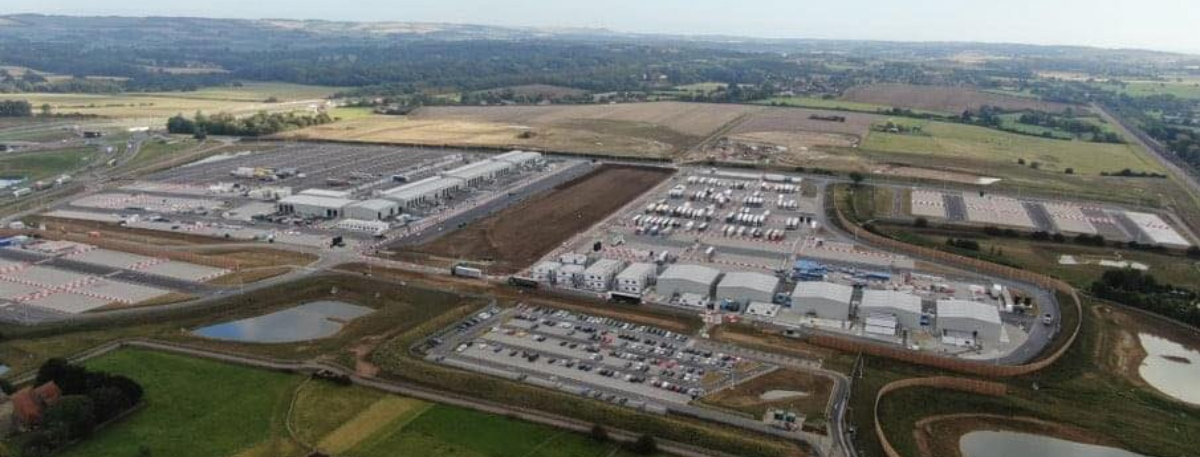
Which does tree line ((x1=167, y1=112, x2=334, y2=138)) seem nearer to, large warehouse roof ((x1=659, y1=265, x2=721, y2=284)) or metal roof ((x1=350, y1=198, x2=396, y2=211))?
metal roof ((x1=350, y1=198, x2=396, y2=211))

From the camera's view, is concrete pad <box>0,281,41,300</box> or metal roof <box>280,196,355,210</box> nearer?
concrete pad <box>0,281,41,300</box>

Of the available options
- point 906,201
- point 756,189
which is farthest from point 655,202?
point 906,201

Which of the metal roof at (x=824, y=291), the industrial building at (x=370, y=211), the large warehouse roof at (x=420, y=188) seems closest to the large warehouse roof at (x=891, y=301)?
the metal roof at (x=824, y=291)

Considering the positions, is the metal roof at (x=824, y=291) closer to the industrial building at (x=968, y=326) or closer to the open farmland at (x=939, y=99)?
the industrial building at (x=968, y=326)

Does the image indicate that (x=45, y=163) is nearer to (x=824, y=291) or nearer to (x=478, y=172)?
(x=478, y=172)

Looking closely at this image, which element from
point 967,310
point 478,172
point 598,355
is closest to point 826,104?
point 478,172

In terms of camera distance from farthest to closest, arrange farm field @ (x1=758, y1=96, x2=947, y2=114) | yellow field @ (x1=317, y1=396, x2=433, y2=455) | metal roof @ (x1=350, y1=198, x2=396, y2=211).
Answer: farm field @ (x1=758, y1=96, x2=947, y2=114)
metal roof @ (x1=350, y1=198, x2=396, y2=211)
yellow field @ (x1=317, y1=396, x2=433, y2=455)

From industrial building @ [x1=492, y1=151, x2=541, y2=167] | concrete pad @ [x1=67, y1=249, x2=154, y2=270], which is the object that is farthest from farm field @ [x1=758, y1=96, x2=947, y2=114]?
concrete pad @ [x1=67, y1=249, x2=154, y2=270]

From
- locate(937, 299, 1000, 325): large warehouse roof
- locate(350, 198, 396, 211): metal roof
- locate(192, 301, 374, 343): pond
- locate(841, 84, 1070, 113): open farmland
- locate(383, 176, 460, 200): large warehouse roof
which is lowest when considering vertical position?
locate(192, 301, 374, 343): pond
